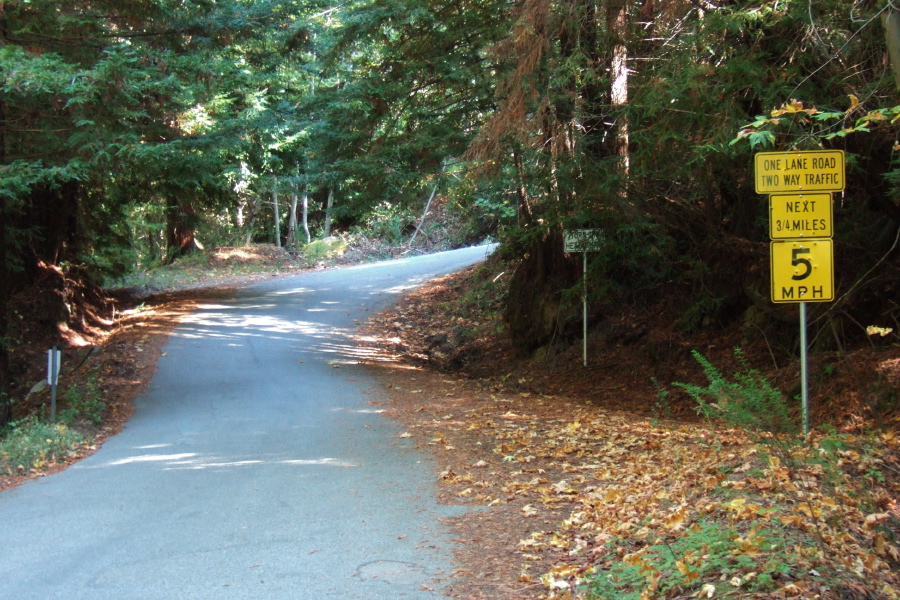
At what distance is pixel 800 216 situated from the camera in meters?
7.42

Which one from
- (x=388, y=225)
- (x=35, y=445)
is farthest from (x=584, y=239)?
(x=388, y=225)

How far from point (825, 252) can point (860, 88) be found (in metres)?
2.76

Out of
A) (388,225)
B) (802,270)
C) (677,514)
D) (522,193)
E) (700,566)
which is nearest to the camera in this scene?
(700,566)

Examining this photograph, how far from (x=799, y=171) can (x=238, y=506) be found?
20.3 feet

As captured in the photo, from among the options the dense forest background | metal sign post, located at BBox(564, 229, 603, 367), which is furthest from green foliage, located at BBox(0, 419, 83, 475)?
metal sign post, located at BBox(564, 229, 603, 367)

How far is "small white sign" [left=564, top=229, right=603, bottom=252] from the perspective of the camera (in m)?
13.0

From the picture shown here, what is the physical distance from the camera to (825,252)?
24.2ft

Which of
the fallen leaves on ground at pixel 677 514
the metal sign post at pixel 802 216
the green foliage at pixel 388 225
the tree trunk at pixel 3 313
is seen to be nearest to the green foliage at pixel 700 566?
the fallen leaves on ground at pixel 677 514

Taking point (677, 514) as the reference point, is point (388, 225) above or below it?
above

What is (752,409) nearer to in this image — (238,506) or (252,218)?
(238,506)

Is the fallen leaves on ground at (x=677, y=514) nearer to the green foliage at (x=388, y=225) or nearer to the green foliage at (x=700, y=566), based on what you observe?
the green foliage at (x=700, y=566)

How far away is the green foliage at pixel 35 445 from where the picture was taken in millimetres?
10008

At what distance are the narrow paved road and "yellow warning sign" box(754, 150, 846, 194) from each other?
436 centimetres

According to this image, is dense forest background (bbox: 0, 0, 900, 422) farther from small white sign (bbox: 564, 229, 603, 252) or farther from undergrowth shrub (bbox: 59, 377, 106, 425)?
undergrowth shrub (bbox: 59, 377, 106, 425)
